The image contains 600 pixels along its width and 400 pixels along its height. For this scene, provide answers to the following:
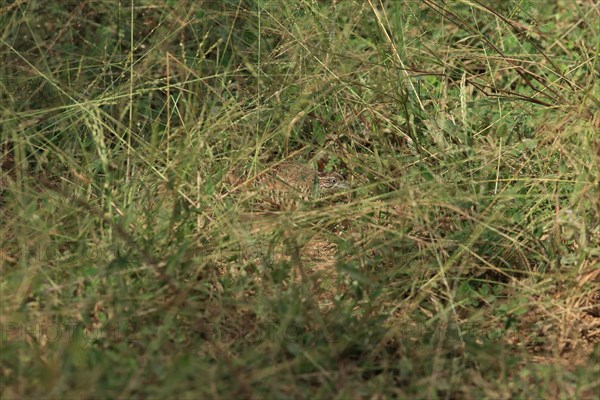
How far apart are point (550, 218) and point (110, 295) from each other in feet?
4.03

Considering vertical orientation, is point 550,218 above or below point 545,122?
below

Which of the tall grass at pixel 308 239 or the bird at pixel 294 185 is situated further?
the bird at pixel 294 185

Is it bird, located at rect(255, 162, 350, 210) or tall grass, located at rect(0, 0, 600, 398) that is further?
bird, located at rect(255, 162, 350, 210)

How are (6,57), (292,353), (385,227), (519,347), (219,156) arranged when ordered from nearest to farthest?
(292,353)
(519,347)
(385,227)
(219,156)
(6,57)

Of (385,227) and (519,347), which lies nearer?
(519,347)

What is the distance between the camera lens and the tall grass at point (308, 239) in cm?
225

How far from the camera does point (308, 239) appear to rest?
9.05 feet

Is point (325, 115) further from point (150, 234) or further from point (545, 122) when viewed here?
point (150, 234)

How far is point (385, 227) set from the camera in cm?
271

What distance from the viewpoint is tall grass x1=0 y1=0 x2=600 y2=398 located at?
225 centimetres

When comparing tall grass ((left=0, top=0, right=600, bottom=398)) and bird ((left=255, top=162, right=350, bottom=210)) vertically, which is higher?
tall grass ((left=0, top=0, right=600, bottom=398))

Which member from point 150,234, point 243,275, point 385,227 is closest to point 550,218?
point 385,227

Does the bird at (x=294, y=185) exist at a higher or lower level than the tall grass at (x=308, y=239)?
lower

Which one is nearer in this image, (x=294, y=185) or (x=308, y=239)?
(x=308, y=239)
